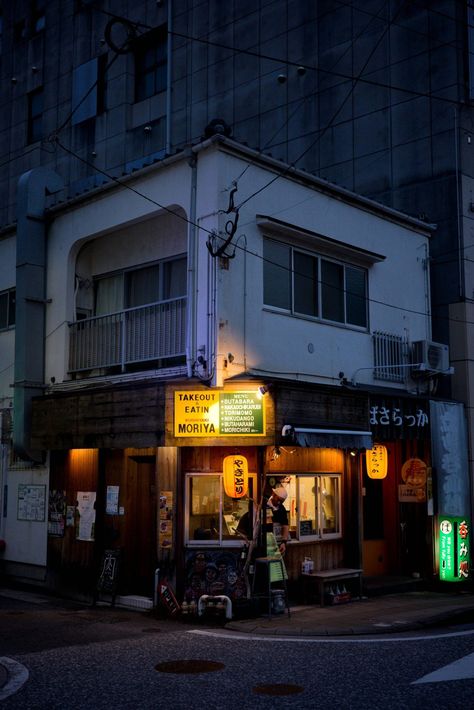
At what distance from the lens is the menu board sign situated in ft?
42.8

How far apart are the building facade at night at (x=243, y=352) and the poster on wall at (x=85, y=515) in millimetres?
66

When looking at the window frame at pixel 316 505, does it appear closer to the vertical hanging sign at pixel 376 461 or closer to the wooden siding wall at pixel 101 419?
the vertical hanging sign at pixel 376 461

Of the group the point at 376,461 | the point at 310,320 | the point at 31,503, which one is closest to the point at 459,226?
the point at 310,320

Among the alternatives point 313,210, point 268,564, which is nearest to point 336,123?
point 313,210

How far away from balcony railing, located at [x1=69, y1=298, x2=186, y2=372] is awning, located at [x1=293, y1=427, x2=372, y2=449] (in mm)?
2729

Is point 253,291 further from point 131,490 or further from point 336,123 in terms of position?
point 336,123

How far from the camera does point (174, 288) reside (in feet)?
50.7

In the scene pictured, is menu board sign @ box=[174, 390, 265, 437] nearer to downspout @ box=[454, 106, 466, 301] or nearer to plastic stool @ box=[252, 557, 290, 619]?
plastic stool @ box=[252, 557, 290, 619]

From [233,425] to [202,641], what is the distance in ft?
11.4

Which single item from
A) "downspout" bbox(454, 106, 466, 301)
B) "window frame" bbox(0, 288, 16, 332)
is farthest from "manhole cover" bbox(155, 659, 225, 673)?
"downspout" bbox(454, 106, 466, 301)

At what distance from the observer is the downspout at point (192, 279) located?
1358 centimetres

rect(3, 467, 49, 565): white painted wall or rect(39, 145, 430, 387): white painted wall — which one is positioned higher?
rect(39, 145, 430, 387): white painted wall

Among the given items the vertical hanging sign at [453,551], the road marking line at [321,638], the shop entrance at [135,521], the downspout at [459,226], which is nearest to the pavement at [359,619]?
the road marking line at [321,638]

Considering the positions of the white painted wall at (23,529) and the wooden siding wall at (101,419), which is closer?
the wooden siding wall at (101,419)
